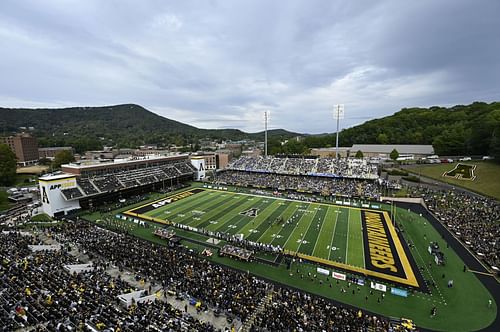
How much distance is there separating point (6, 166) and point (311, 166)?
69115 millimetres

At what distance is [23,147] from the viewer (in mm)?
84062

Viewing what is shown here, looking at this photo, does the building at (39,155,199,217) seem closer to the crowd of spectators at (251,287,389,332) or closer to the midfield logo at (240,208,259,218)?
the midfield logo at (240,208,259,218)

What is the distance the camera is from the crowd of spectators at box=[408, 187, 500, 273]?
22212 millimetres

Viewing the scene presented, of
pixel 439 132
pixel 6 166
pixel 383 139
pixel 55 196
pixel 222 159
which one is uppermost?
pixel 439 132

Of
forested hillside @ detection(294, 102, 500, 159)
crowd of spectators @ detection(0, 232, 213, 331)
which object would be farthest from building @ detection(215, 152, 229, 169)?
crowd of spectators @ detection(0, 232, 213, 331)

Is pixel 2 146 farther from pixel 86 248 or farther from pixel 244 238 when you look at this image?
pixel 244 238

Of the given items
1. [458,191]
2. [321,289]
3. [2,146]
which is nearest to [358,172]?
[458,191]

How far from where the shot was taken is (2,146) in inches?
1964

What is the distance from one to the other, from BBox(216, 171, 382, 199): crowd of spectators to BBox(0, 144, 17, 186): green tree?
4602 centimetres

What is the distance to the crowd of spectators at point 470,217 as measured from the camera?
875 inches

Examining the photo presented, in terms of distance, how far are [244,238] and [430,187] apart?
37854mm

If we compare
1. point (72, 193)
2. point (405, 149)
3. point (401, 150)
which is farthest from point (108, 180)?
point (405, 149)

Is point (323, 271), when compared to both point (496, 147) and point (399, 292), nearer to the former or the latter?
point (399, 292)

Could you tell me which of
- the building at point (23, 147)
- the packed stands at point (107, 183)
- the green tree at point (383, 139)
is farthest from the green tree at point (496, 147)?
the building at point (23, 147)
